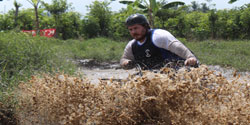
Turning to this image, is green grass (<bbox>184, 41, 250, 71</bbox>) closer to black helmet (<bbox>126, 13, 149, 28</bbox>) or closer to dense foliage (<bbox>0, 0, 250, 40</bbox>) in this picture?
dense foliage (<bbox>0, 0, 250, 40</bbox>)

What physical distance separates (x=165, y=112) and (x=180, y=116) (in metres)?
0.10

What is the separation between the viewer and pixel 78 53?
12609 millimetres

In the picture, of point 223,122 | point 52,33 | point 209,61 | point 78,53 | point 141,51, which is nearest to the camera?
point 223,122

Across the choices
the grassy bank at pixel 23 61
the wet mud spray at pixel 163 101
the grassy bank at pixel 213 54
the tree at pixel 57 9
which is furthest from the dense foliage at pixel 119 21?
the wet mud spray at pixel 163 101

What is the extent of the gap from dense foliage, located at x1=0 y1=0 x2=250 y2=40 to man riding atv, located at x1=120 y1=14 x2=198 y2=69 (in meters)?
14.8

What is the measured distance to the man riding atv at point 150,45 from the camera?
2.66 metres

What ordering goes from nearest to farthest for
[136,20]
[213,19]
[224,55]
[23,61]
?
[136,20] → [23,61] → [224,55] → [213,19]

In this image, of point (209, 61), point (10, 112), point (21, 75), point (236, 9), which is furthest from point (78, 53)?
point (236, 9)

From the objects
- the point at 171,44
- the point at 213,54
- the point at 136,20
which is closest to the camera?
the point at 171,44

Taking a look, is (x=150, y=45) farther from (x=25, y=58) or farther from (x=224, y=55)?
(x=224, y=55)

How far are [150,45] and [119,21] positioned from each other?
17670 mm

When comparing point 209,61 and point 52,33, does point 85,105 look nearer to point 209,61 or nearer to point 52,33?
point 209,61

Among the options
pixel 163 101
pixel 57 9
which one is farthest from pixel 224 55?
pixel 57 9

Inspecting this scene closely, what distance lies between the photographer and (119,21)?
20.3 m
